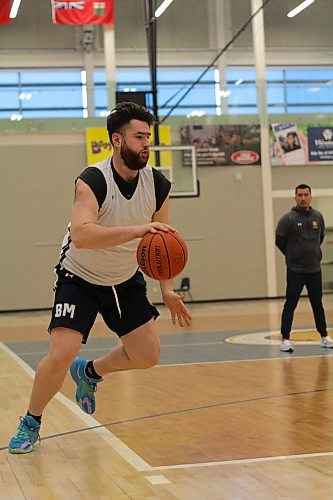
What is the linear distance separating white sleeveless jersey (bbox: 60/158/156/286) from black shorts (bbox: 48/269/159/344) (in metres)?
0.05

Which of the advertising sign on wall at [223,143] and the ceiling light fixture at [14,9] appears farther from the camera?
the ceiling light fixture at [14,9]

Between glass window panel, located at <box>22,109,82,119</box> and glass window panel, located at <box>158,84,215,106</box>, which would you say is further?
glass window panel, located at <box>158,84,215,106</box>

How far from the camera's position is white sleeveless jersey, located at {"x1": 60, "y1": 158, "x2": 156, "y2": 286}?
506 cm

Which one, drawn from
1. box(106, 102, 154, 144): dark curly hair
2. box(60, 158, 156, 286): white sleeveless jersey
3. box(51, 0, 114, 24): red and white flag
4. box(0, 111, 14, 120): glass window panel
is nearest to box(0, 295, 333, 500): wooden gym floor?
box(60, 158, 156, 286): white sleeveless jersey

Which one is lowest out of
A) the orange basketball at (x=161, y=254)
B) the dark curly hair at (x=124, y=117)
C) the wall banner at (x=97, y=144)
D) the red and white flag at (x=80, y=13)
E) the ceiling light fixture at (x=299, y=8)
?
the orange basketball at (x=161, y=254)

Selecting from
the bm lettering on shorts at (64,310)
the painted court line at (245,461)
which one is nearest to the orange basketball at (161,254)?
the bm lettering on shorts at (64,310)

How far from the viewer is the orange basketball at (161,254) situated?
4.71 m

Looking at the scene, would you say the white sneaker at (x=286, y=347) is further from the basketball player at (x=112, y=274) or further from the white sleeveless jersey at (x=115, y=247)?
the white sleeveless jersey at (x=115, y=247)

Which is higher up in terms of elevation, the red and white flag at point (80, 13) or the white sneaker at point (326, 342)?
the red and white flag at point (80, 13)

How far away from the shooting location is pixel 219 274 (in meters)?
23.5

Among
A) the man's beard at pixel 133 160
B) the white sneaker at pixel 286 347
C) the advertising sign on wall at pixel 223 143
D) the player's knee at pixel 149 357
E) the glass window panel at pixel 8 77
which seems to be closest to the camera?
the man's beard at pixel 133 160

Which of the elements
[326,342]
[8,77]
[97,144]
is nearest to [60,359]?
[326,342]

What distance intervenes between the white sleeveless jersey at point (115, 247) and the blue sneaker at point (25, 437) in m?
0.92

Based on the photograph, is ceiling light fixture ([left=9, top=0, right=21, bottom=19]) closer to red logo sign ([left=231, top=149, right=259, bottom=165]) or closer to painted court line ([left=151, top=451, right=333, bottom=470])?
red logo sign ([left=231, top=149, right=259, bottom=165])
